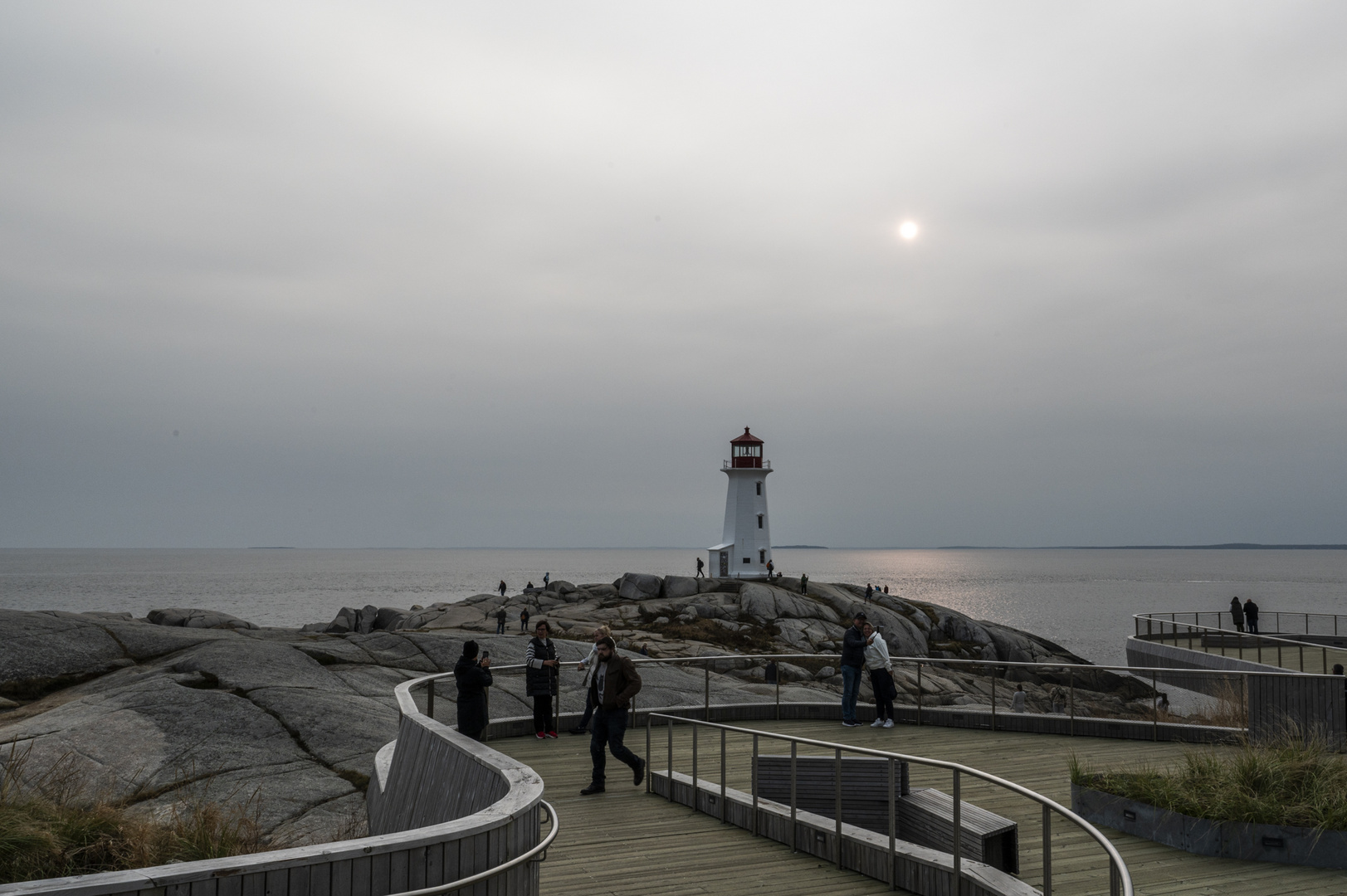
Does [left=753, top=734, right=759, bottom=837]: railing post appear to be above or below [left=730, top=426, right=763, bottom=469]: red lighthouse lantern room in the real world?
below

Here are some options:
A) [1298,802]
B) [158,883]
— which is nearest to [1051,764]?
[1298,802]

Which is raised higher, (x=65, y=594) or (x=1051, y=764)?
(x=1051, y=764)

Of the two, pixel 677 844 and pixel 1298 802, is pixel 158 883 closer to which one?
pixel 677 844

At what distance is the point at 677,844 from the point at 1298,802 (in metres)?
5.84

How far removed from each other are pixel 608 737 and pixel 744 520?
59147 mm

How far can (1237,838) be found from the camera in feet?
28.8

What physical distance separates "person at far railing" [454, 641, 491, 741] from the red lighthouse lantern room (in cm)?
6072

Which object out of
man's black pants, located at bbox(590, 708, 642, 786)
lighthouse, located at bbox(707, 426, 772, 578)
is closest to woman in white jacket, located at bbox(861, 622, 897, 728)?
man's black pants, located at bbox(590, 708, 642, 786)

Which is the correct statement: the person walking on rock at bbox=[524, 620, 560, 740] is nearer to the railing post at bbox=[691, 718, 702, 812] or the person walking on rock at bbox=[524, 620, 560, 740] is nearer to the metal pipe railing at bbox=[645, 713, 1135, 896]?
the metal pipe railing at bbox=[645, 713, 1135, 896]

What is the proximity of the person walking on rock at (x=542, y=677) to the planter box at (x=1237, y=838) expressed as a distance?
776 cm

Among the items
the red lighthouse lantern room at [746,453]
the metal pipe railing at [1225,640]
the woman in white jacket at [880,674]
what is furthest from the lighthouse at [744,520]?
the woman in white jacket at [880,674]

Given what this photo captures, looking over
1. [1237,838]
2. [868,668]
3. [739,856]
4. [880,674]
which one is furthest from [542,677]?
[1237,838]

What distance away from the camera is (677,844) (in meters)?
9.23

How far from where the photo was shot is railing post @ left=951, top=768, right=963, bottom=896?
7.25 meters
